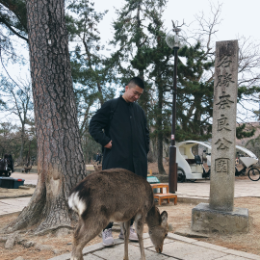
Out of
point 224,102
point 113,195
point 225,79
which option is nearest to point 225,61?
point 225,79

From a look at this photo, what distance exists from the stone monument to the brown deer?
1766 mm

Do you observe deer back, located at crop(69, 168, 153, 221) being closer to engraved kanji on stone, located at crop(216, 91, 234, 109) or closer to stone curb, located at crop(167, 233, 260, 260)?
stone curb, located at crop(167, 233, 260, 260)

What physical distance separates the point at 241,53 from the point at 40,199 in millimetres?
20792

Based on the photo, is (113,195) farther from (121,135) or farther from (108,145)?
(121,135)

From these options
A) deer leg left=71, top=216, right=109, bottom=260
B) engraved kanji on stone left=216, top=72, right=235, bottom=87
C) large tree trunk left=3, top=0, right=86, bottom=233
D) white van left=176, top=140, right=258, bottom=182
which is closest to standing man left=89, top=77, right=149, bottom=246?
deer leg left=71, top=216, right=109, bottom=260

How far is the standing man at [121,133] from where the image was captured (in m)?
3.58

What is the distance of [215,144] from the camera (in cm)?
510

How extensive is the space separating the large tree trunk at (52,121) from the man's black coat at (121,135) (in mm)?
1332

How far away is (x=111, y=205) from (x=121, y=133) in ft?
3.66

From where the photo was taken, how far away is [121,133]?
3617 millimetres

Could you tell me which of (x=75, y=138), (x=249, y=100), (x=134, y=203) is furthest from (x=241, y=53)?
(x=134, y=203)

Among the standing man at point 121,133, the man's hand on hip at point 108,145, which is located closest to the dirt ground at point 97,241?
the standing man at point 121,133

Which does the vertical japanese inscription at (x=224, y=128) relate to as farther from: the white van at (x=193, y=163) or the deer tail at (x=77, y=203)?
the white van at (x=193, y=163)

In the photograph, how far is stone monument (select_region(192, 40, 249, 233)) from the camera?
481cm
